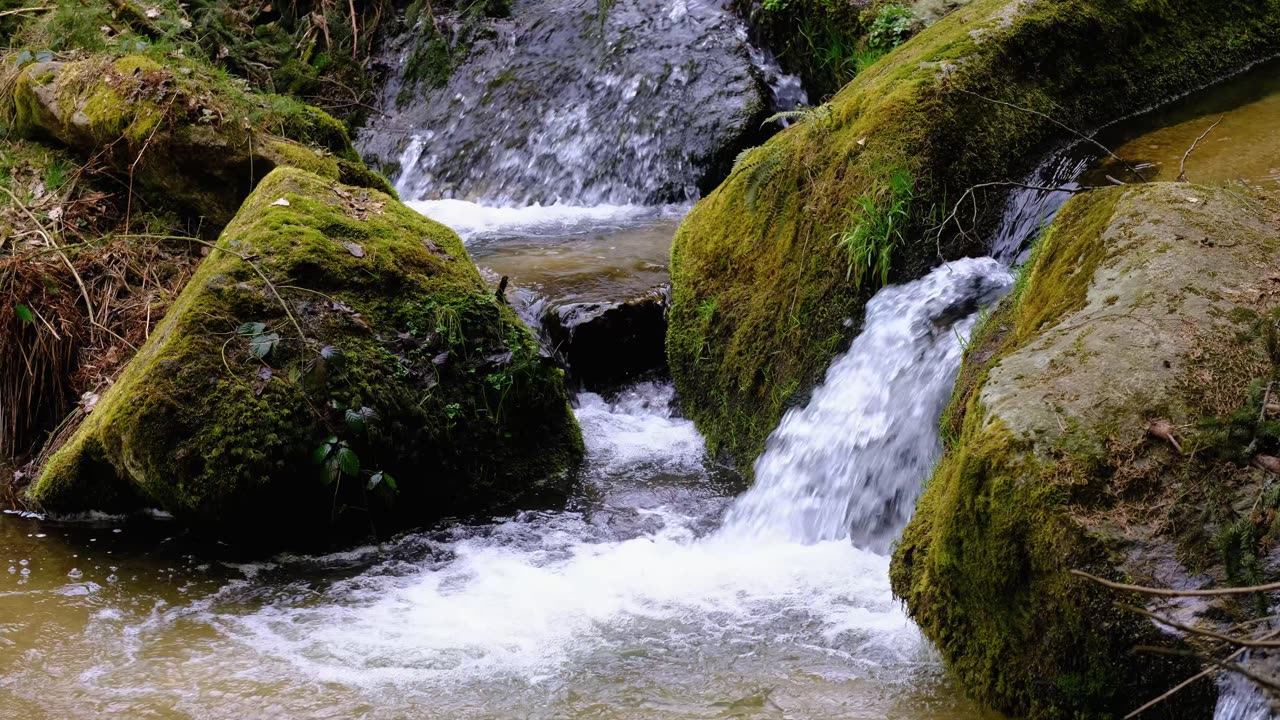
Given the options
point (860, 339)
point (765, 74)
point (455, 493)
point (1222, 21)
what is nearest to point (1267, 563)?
point (860, 339)

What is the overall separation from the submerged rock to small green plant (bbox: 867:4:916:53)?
1.55 metres

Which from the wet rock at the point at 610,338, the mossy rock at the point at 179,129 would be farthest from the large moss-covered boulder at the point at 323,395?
the mossy rock at the point at 179,129

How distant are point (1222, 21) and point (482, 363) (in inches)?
220

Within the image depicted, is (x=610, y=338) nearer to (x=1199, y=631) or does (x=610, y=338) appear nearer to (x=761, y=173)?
(x=761, y=173)

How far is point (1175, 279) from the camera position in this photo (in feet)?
11.2

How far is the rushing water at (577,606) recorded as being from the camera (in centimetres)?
331

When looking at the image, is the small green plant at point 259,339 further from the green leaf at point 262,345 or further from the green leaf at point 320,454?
the green leaf at point 320,454

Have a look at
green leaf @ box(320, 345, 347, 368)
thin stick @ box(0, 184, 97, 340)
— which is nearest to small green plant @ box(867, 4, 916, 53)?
green leaf @ box(320, 345, 347, 368)

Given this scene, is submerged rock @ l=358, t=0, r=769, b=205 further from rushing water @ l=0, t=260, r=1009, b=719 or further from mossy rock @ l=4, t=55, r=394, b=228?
rushing water @ l=0, t=260, r=1009, b=719

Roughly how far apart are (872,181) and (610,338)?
6.55 feet

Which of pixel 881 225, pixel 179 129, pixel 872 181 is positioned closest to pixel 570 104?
pixel 179 129

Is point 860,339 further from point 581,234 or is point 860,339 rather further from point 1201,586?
point 581,234

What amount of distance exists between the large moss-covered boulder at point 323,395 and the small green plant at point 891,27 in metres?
4.17

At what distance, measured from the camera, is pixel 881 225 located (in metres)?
5.14
